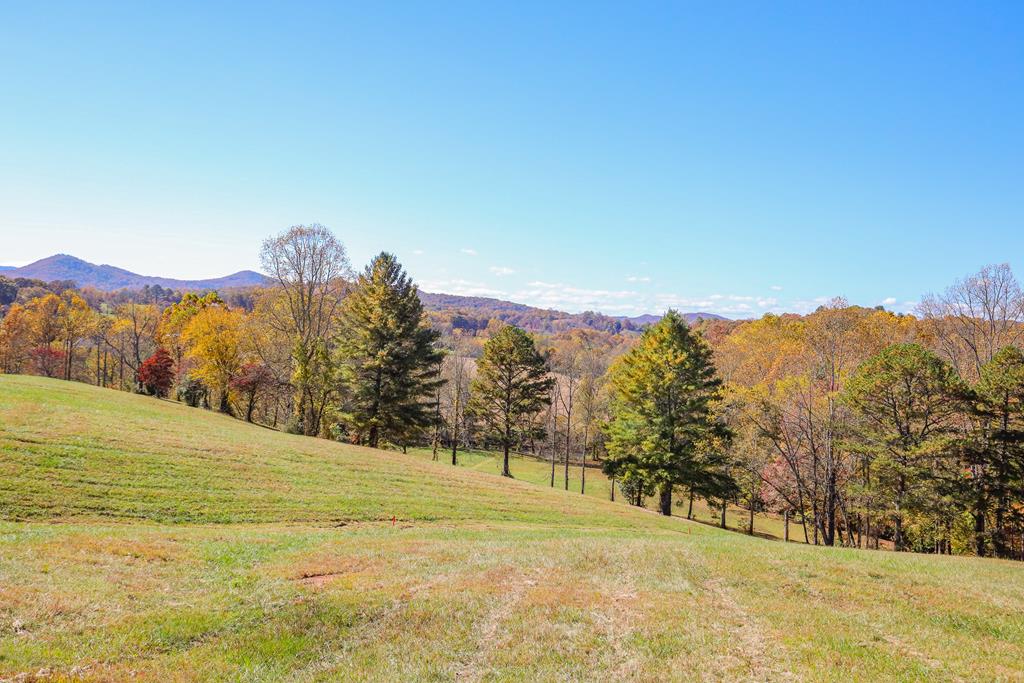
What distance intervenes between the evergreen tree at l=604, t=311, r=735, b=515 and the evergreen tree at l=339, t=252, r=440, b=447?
15.8m

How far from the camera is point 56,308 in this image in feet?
220

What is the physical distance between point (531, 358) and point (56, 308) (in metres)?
62.7

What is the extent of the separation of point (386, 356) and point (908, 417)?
31.5 metres

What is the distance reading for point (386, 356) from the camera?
37594mm

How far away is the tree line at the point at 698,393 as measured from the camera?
87.8ft

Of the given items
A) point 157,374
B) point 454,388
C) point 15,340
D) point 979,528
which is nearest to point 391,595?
point 979,528

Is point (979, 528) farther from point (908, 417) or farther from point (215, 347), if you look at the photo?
point (215, 347)

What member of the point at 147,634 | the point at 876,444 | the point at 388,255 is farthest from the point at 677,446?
the point at 147,634

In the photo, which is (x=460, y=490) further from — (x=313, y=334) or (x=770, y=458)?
(x=313, y=334)

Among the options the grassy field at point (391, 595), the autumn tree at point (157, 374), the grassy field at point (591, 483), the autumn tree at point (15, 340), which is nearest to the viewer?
the grassy field at point (391, 595)

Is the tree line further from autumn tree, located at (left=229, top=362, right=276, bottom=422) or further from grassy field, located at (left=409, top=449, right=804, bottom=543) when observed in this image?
grassy field, located at (left=409, top=449, right=804, bottom=543)

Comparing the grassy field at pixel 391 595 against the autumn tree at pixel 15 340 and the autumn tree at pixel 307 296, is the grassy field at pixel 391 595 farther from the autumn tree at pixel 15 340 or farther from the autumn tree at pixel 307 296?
the autumn tree at pixel 15 340

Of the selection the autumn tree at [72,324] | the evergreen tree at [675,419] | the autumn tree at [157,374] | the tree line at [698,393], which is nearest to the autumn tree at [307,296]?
the tree line at [698,393]

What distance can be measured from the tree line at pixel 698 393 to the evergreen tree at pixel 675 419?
14 centimetres
